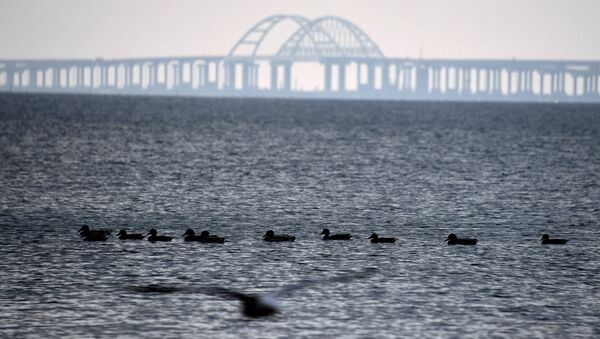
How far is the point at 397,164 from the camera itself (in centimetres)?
8250

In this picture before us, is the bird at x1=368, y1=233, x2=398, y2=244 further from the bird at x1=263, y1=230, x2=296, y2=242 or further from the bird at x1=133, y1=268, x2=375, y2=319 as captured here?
the bird at x1=133, y1=268, x2=375, y2=319

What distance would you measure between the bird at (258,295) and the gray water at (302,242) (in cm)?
24

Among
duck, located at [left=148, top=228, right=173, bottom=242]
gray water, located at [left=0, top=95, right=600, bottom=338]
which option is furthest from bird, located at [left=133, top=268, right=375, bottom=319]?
duck, located at [left=148, top=228, right=173, bottom=242]

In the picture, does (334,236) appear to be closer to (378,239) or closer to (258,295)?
(378,239)

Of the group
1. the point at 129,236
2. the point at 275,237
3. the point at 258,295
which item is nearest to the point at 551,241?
the point at 275,237

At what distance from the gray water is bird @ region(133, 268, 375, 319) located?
0.78 ft

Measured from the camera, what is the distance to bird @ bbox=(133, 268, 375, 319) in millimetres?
28198

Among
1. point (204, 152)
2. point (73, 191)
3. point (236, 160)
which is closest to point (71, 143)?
point (204, 152)

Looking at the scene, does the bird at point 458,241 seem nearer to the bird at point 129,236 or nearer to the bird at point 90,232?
the bird at point 129,236

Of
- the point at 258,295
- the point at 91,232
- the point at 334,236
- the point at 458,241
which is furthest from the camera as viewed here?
the point at 334,236

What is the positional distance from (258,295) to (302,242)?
9.91m

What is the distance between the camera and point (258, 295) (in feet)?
103

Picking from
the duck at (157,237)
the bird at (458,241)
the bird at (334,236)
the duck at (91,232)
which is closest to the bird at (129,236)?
the duck at (157,237)

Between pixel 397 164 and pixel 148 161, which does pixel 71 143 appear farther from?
pixel 397 164
